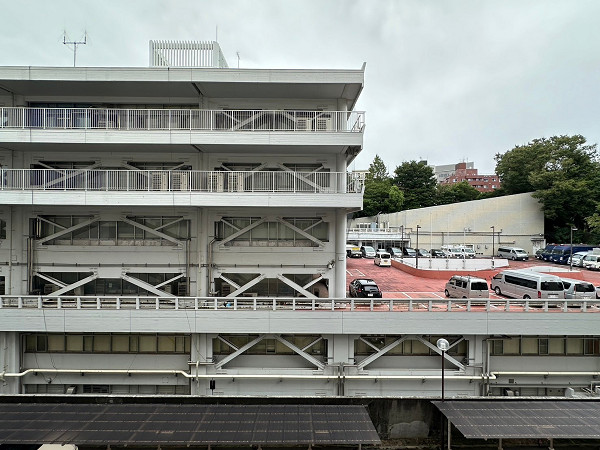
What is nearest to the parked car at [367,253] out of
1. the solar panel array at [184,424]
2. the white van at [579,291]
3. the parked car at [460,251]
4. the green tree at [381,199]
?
the parked car at [460,251]

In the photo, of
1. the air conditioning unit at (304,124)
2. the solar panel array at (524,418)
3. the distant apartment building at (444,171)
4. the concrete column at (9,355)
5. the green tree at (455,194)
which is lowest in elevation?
the solar panel array at (524,418)

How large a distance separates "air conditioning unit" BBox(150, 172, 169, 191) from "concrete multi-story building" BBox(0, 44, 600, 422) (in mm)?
319

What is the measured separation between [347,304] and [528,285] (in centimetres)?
1191

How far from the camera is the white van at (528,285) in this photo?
17.6 meters

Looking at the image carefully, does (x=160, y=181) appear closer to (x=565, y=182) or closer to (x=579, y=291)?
(x=579, y=291)

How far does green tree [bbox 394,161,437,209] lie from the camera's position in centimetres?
6781

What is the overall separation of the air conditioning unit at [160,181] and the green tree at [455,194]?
65181 millimetres

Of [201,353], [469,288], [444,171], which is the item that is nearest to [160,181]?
[201,353]

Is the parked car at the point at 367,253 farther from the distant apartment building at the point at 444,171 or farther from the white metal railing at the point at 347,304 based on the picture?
the distant apartment building at the point at 444,171

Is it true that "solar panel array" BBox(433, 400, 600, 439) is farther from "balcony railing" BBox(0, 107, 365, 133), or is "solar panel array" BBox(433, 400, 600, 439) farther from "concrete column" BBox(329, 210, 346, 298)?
"balcony railing" BBox(0, 107, 365, 133)

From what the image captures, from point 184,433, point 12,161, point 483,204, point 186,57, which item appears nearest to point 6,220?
point 12,161

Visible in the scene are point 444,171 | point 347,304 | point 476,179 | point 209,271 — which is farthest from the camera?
point 444,171

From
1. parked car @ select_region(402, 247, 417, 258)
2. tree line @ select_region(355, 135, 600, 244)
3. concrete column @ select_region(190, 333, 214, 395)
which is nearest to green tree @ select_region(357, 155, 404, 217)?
tree line @ select_region(355, 135, 600, 244)

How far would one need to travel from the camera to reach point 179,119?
1627 centimetres
